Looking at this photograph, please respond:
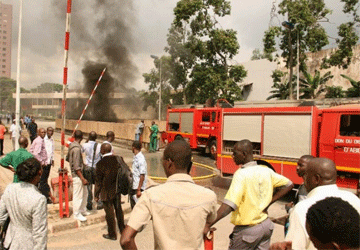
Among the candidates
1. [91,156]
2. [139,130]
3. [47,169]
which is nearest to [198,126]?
[139,130]

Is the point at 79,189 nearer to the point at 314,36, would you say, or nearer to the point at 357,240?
the point at 357,240

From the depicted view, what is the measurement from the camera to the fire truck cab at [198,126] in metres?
16.0

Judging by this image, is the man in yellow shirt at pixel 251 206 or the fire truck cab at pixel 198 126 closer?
the man in yellow shirt at pixel 251 206

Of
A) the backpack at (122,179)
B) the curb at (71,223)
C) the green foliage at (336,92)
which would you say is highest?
the green foliage at (336,92)

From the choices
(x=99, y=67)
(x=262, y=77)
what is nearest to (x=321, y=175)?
(x=262, y=77)

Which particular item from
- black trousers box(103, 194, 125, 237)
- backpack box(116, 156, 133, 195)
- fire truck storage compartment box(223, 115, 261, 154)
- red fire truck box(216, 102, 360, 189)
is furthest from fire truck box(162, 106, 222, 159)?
black trousers box(103, 194, 125, 237)

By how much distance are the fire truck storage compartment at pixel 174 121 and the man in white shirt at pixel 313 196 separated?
1553cm

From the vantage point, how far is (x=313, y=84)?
26125mm

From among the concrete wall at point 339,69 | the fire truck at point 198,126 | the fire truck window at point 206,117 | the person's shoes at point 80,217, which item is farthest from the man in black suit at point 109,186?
the concrete wall at point 339,69

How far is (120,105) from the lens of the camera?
40.6 m

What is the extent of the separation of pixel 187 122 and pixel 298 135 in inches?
380

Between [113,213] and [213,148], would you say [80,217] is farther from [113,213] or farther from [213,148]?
[213,148]

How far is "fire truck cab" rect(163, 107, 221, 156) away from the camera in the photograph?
16.0 metres

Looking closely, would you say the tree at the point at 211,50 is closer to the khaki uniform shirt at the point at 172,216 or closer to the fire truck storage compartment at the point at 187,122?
the fire truck storage compartment at the point at 187,122
